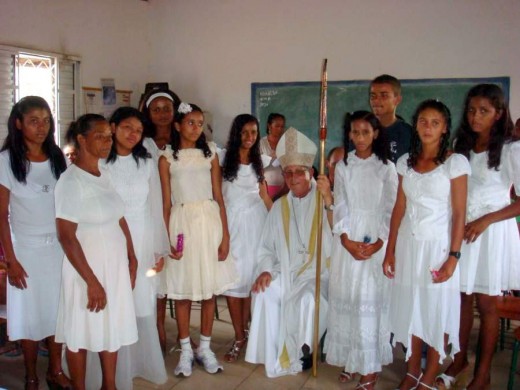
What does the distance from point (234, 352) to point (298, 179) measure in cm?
133

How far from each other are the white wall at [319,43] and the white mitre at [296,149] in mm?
3160

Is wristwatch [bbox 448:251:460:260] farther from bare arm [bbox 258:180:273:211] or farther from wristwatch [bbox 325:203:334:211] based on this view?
bare arm [bbox 258:180:273:211]

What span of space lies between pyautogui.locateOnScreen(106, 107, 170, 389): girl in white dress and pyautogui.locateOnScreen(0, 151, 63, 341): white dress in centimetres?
41

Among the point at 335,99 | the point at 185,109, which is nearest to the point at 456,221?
Result: the point at 185,109

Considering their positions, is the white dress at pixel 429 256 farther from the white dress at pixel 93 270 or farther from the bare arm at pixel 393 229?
the white dress at pixel 93 270

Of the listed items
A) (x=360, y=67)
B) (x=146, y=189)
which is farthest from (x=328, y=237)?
(x=360, y=67)

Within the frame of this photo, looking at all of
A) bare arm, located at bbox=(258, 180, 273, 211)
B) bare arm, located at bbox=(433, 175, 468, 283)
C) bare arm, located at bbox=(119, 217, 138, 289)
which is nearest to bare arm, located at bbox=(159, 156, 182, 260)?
bare arm, located at bbox=(119, 217, 138, 289)

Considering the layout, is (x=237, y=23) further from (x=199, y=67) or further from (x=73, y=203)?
(x=73, y=203)

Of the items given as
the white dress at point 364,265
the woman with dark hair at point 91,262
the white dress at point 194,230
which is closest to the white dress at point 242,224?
the white dress at point 194,230

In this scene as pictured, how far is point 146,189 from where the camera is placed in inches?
124

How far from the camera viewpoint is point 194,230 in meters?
3.26

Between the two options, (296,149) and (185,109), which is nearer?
(185,109)

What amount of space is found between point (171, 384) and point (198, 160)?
1.46 meters

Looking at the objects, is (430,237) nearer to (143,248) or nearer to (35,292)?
(143,248)
